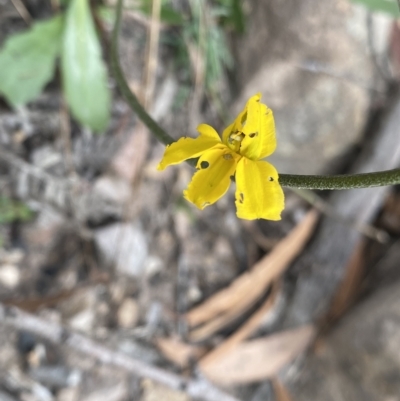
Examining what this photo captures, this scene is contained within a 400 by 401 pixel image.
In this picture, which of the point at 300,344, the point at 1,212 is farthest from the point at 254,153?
the point at 300,344

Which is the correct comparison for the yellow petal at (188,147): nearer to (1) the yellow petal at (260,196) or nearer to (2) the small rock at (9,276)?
(1) the yellow petal at (260,196)

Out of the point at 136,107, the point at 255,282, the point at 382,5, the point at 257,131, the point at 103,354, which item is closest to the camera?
the point at 257,131

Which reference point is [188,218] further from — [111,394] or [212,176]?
[212,176]

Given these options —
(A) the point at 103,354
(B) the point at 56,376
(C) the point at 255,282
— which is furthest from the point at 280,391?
(B) the point at 56,376

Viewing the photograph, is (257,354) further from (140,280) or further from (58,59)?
(58,59)

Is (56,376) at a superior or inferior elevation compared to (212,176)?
inferior

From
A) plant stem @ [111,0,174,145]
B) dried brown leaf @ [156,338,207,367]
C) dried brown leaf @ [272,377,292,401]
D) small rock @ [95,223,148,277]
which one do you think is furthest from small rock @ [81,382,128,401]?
plant stem @ [111,0,174,145]
